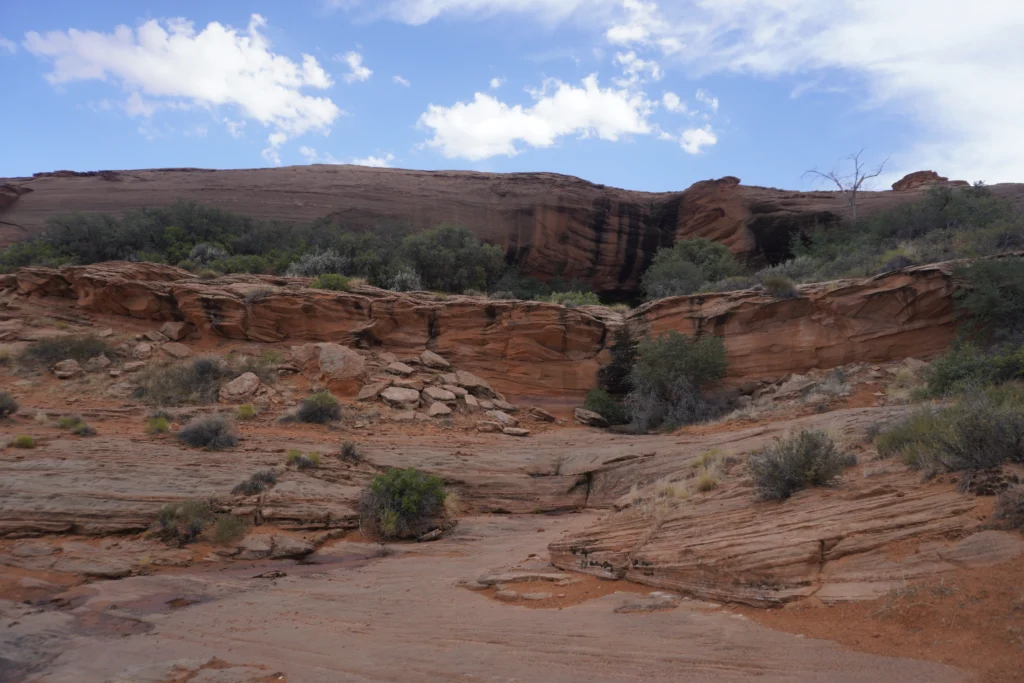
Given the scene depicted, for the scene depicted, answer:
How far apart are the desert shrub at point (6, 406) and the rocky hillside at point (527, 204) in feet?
61.8

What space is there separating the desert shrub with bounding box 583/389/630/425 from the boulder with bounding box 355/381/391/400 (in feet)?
18.2

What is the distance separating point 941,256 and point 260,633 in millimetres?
19081

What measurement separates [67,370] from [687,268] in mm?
21162

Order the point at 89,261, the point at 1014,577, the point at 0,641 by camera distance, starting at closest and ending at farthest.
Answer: the point at 1014,577
the point at 0,641
the point at 89,261

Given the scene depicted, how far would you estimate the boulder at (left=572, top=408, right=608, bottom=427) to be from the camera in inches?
701

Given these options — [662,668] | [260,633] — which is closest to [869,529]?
[662,668]

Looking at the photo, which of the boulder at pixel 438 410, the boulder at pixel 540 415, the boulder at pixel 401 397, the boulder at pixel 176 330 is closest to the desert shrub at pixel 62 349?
the boulder at pixel 176 330

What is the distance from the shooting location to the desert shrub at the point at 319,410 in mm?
14352

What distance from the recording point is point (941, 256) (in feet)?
60.2

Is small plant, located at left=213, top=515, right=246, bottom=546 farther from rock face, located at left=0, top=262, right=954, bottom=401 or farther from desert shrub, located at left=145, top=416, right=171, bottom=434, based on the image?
rock face, located at left=0, top=262, right=954, bottom=401

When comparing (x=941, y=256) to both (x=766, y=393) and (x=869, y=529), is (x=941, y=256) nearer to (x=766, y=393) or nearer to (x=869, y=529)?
(x=766, y=393)

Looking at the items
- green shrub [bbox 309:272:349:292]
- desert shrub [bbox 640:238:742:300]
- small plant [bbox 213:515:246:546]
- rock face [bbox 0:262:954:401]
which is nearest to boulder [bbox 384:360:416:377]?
rock face [bbox 0:262:954:401]

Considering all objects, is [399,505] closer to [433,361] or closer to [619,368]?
[433,361]

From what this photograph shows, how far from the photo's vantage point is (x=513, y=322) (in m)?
19.2
